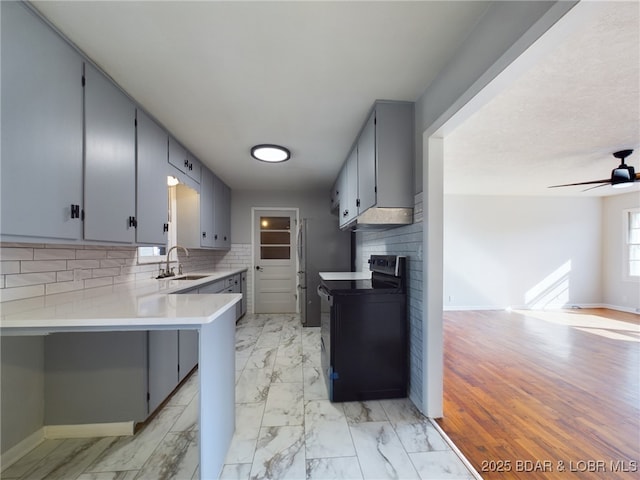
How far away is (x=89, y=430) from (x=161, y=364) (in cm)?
50

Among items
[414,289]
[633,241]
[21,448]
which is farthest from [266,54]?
[633,241]

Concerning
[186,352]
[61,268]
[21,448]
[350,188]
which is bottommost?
[21,448]

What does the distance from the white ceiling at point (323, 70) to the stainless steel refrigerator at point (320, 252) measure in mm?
1454

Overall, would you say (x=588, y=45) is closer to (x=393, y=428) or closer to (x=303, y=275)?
(x=393, y=428)

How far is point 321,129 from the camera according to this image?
2.48 meters

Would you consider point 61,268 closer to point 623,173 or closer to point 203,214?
→ point 203,214

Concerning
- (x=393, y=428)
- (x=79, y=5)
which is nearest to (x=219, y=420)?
(x=393, y=428)

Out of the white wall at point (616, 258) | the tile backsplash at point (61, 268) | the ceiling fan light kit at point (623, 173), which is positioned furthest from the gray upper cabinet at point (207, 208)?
the white wall at point (616, 258)

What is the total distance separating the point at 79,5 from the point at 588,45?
270 cm

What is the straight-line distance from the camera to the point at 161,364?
1867mm

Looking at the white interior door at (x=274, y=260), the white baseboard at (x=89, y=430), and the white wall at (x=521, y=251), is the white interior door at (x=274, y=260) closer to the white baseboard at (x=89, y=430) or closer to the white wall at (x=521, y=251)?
the white wall at (x=521, y=251)

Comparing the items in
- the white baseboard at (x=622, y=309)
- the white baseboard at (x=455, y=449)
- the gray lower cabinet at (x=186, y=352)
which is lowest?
the white baseboard at (x=622, y=309)

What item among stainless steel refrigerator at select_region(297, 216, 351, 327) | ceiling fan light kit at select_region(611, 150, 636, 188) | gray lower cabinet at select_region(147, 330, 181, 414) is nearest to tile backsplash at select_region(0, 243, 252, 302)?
gray lower cabinet at select_region(147, 330, 181, 414)

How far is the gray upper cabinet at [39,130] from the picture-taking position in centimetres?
112
